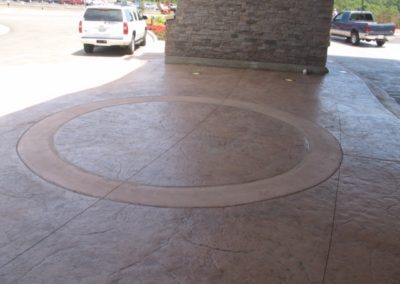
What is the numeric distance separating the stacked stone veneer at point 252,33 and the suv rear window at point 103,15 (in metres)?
3.09

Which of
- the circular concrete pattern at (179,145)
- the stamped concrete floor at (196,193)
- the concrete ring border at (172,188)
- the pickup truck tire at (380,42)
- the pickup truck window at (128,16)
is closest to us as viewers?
the stamped concrete floor at (196,193)

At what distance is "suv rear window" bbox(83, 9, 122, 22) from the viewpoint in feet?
55.3

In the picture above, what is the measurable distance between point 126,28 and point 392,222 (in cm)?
1431

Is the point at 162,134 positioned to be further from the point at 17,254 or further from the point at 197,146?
the point at 17,254

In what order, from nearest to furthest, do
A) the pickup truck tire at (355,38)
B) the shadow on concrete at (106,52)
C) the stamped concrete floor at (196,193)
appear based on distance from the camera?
1. the stamped concrete floor at (196,193)
2. the shadow on concrete at (106,52)
3. the pickup truck tire at (355,38)

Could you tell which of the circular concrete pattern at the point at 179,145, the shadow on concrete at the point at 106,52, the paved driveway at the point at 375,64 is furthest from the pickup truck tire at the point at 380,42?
the circular concrete pattern at the point at 179,145

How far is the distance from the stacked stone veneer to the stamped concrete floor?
17.5 ft

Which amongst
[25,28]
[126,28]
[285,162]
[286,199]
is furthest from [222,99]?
[25,28]

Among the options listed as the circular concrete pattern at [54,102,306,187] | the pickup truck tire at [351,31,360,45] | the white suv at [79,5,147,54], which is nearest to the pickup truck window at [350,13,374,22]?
the pickup truck tire at [351,31,360,45]

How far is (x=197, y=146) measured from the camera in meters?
6.80

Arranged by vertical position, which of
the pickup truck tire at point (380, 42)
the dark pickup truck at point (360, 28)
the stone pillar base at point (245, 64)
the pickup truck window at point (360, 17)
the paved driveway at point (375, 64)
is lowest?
Answer: the paved driveway at point (375, 64)

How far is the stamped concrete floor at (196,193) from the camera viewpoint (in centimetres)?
374

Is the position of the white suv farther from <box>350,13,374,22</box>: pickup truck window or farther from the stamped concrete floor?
<box>350,13,374,22</box>: pickup truck window

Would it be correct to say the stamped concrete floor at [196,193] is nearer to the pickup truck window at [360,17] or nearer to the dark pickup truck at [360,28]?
the dark pickup truck at [360,28]
